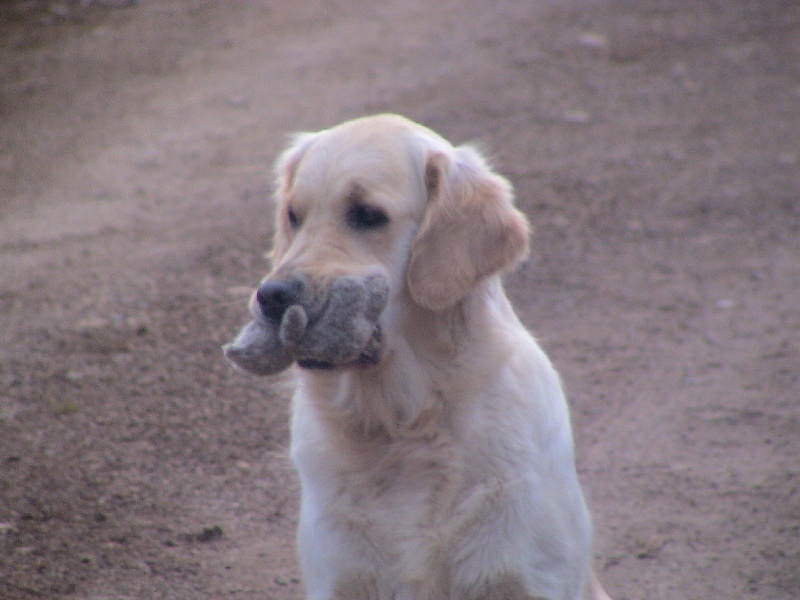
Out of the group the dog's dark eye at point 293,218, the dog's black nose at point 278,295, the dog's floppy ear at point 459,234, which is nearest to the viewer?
the dog's black nose at point 278,295

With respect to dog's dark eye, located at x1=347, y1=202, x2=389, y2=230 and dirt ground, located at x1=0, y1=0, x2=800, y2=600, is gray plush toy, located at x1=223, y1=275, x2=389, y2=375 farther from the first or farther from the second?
dirt ground, located at x1=0, y1=0, x2=800, y2=600

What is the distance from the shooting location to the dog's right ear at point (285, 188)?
3.37 metres

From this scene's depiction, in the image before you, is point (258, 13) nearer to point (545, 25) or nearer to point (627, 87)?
point (545, 25)

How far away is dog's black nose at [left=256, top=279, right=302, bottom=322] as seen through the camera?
110 inches

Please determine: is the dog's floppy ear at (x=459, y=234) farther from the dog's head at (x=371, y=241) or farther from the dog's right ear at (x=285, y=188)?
the dog's right ear at (x=285, y=188)

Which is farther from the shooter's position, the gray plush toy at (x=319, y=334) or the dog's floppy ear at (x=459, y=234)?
the dog's floppy ear at (x=459, y=234)

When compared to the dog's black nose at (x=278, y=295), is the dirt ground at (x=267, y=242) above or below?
below

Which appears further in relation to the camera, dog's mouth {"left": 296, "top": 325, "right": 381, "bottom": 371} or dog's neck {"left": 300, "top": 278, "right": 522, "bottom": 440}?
dog's neck {"left": 300, "top": 278, "right": 522, "bottom": 440}

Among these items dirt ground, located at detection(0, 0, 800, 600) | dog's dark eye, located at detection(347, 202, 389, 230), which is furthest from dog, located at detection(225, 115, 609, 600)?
dirt ground, located at detection(0, 0, 800, 600)

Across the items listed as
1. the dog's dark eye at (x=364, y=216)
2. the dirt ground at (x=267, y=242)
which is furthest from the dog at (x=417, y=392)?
the dirt ground at (x=267, y=242)

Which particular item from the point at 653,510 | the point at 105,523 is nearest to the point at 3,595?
the point at 105,523

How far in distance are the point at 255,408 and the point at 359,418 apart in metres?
1.82

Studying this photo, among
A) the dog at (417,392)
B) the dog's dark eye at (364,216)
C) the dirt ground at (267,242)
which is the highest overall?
the dog's dark eye at (364,216)

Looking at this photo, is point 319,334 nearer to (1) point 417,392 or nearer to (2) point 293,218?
(1) point 417,392
